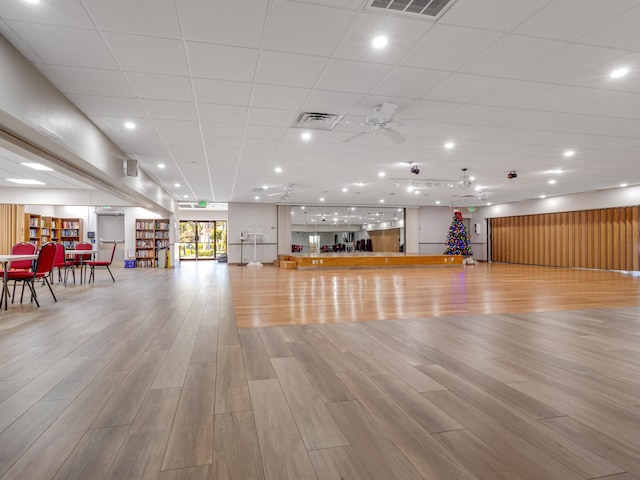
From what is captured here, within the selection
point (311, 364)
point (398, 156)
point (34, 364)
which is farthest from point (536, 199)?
point (34, 364)

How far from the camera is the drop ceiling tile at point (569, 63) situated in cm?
359

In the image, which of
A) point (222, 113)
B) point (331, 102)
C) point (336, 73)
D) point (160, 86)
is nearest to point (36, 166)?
point (222, 113)

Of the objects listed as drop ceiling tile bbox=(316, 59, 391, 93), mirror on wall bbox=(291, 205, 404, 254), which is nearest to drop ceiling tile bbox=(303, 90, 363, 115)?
drop ceiling tile bbox=(316, 59, 391, 93)

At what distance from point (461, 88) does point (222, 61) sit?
2.88 meters

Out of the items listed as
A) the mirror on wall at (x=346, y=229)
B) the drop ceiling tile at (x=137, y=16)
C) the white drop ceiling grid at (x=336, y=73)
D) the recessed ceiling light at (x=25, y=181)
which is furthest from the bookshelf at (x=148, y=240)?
the drop ceiling tile at (x=137, y=16)

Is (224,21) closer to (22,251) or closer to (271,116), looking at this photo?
(271,116)

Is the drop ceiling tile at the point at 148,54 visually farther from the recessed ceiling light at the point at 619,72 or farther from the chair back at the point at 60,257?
the chair back at the point at 60,257

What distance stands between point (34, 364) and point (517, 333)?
4.29m

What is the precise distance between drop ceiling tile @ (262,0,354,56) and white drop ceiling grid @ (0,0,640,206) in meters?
0.01

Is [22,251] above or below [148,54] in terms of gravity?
below

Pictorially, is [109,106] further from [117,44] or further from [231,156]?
[231,156]

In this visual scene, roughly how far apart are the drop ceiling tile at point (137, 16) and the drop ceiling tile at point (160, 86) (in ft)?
2.93

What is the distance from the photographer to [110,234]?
15.5 metres

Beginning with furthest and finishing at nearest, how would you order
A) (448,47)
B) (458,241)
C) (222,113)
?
(458,241), (222,113), (448,47)
